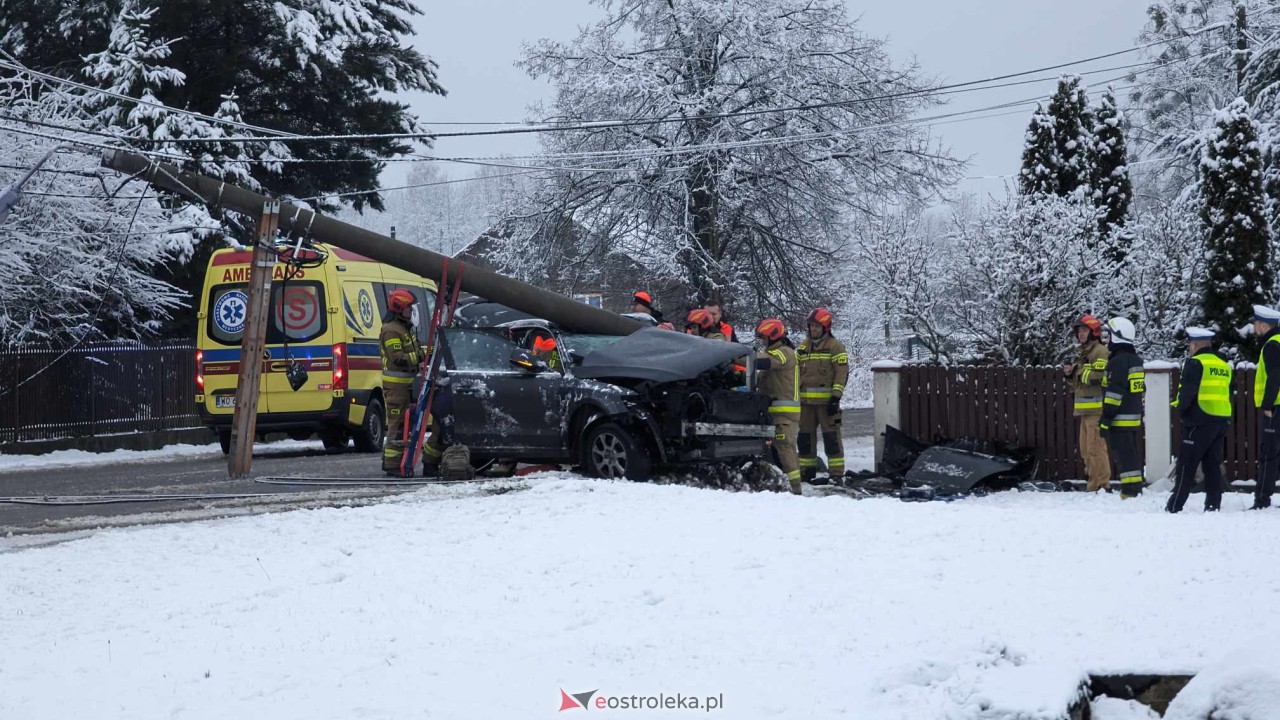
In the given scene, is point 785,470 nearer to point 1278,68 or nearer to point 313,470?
point 313,470

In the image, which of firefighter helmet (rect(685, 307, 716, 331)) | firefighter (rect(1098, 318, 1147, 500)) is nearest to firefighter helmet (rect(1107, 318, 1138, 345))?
firefighter (rect(1098, 318, 1147, 500))

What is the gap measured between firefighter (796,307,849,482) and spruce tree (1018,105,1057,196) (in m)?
7.70

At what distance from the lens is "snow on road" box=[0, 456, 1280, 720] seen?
19.9 ft

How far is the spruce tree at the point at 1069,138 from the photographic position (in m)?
21.9

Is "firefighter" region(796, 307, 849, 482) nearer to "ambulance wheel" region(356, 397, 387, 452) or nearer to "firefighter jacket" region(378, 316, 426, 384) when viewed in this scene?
"firefighter jacket" region(378, 316, 426, 384)

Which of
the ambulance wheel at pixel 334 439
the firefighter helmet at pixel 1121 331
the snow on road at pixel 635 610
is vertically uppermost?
the firefighter helmet at pixel 1121 331

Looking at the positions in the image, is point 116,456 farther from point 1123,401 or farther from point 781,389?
point 1123,401

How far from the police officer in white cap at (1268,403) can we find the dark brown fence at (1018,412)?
1.99 m

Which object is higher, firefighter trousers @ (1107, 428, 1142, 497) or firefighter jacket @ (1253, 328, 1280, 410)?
firefighter jacket @ (1253, 328, 1280, 410)

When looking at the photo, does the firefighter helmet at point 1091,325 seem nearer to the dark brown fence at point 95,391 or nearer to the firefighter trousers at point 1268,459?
the firefighter trousers at point 1268,459

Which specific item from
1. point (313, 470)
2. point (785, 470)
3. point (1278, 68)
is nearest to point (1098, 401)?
point (785, 470)

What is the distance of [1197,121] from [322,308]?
28.5 meters

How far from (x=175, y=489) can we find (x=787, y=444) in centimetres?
611

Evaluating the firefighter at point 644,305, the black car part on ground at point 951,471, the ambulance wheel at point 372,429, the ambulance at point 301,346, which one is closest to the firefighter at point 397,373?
the firefighter at point 644,305
